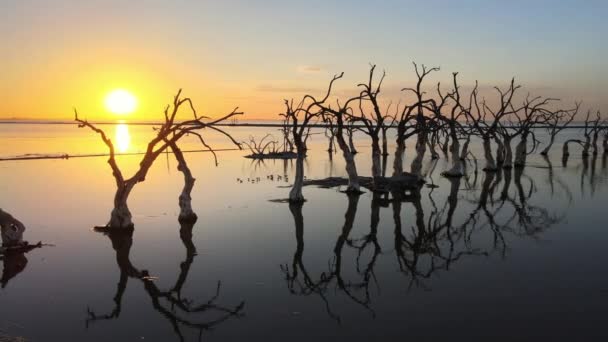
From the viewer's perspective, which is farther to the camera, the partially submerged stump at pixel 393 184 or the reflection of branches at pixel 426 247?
the partially submerged stump at pixel 393 184

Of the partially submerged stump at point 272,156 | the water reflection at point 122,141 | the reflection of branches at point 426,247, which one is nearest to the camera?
the reflection of branches at point 426,247

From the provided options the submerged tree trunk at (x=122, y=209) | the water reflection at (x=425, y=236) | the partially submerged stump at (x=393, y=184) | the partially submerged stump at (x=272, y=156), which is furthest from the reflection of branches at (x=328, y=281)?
the partially submerged stump at (x=272, y=156)

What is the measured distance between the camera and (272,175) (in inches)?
1356

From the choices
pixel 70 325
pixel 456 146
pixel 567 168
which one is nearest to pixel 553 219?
pixel 456 146

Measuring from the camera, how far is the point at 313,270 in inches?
502

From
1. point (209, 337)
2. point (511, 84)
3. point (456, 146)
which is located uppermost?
point (511, 84)

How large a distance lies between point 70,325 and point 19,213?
12.6 meters

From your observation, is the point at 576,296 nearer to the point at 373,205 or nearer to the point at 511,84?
the point at 373,205

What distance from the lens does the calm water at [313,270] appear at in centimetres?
925

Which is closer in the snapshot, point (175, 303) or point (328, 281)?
→ point (175, 303)

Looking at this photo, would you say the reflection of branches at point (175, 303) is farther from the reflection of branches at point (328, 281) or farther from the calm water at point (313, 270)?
the reflection of branches at point (328, 281)

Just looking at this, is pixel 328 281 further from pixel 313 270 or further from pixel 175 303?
pixel 175 303

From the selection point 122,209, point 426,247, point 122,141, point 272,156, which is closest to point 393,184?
point 426,247

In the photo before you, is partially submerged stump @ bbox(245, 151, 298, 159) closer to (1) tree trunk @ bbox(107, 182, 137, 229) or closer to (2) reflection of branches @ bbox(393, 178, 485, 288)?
(2) reflection of branches @ bbox(393, 178, 485, 288)
